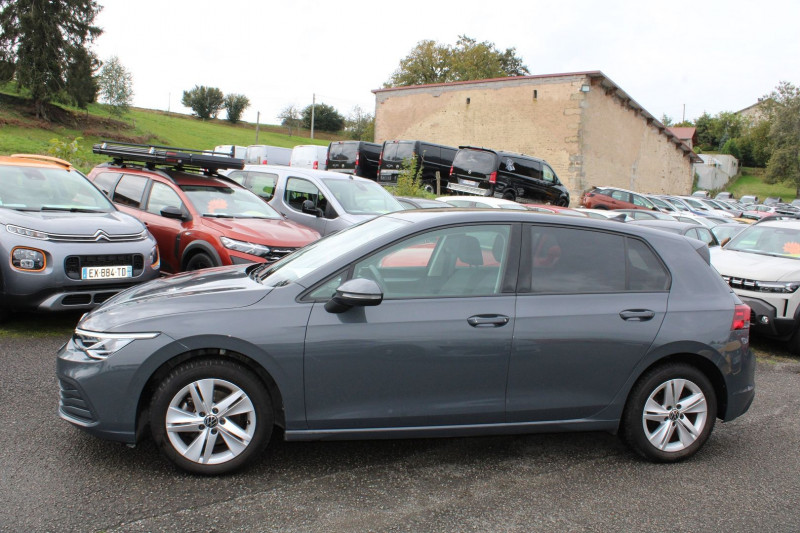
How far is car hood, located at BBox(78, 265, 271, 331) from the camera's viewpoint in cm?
356

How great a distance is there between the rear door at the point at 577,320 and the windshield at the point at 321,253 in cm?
95

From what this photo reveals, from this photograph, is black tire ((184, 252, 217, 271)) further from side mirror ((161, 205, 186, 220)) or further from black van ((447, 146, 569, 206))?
black van ((447, 146, 569, 206))

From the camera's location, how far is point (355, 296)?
3.47m

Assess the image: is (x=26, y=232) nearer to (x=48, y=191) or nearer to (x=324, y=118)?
(x=48, y=191)

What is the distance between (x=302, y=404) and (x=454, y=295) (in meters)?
1.07

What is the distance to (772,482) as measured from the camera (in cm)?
393

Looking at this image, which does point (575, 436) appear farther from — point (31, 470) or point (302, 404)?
point (31, 470)

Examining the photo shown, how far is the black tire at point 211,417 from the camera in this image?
3.46m

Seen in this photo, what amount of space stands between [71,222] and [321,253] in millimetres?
3718

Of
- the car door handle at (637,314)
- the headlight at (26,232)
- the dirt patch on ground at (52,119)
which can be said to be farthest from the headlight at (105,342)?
the dirt patch on ground at (52,119)

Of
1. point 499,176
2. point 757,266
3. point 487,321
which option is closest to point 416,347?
point 487,321

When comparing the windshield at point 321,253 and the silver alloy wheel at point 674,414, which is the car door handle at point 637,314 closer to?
the silver alloy wheel at point 674,414

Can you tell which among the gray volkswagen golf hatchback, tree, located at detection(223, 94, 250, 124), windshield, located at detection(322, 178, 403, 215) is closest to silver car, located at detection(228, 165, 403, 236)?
windshield, located at detection(322, 178, 403, 215)

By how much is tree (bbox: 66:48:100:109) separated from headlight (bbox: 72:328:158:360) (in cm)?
4482
